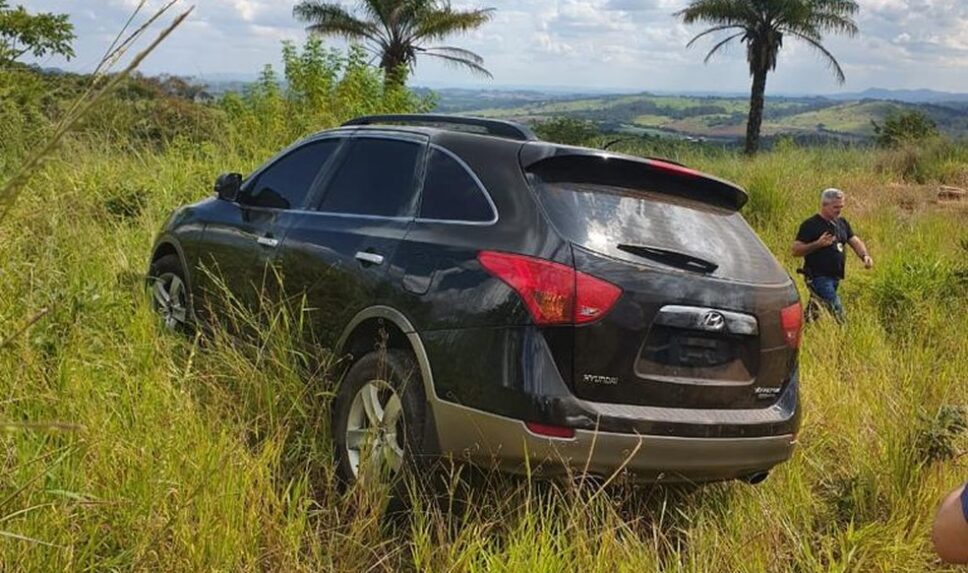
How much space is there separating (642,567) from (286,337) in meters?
2.17

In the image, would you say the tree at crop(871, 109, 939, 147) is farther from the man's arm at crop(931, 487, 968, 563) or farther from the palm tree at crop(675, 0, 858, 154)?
the man's arm at crop(931, 487, 968, 563)

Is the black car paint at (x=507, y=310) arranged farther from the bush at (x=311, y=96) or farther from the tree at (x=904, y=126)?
the tree at (x=904, y=126)

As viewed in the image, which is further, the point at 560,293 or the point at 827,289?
the point at 827,289

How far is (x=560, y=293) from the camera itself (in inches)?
122

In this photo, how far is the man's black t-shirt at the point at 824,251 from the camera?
8.41 meters

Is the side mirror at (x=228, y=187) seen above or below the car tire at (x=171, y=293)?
above

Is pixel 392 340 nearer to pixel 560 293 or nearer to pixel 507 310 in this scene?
pixel 507 310

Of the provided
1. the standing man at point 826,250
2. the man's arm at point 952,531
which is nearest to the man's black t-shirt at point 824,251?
the standing man at point 826,250

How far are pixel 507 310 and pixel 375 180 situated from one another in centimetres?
151

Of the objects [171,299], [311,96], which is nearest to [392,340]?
[171,299]

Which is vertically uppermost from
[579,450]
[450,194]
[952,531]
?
[450,194]

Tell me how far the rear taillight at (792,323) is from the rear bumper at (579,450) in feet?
1.98

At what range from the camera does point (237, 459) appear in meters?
3.17

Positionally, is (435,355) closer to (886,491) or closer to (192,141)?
(886,491)
